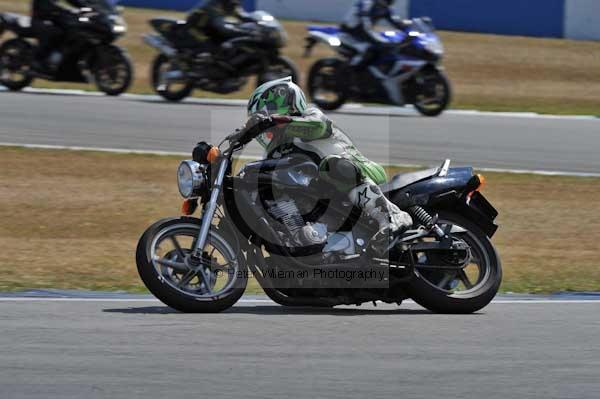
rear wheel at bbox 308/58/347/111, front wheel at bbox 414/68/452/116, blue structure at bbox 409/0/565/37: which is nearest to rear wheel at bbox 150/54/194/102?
rear wheel at bbox 308/58/347/111

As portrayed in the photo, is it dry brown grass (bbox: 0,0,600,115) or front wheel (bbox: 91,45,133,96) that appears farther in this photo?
dry brown grass (bbox: 0,0,600,115)

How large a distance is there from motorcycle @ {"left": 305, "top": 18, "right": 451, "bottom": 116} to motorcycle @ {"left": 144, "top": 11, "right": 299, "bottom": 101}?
562mm

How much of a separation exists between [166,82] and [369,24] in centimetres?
303

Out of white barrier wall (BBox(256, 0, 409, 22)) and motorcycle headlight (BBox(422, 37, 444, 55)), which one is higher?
motorcycle headlight (BBox(422, 37, 444, 55))

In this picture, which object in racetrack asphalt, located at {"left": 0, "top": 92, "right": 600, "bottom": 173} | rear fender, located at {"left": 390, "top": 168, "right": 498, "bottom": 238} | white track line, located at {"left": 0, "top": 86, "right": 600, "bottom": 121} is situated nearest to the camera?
rear fender, located at {"left": 390, "top": 168, "right": 498, "bottom": 238}

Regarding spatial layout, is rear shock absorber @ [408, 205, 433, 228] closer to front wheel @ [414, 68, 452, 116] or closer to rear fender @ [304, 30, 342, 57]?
front wheel @ [414, 68, 452, 116]

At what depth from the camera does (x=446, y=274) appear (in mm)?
7289

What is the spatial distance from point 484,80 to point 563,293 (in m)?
14.4

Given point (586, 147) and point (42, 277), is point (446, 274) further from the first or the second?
point (586, 147)

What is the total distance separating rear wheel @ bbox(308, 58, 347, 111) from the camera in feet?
57.2

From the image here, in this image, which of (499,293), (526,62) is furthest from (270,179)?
(526,62)

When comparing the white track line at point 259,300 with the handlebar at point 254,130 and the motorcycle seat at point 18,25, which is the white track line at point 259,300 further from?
the motorcycle seat at point 18,25

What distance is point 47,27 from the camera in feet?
58.6

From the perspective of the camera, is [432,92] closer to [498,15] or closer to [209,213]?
[498,15]
